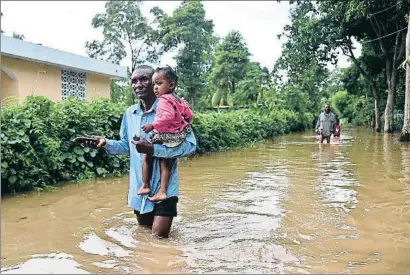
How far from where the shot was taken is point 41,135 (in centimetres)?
715

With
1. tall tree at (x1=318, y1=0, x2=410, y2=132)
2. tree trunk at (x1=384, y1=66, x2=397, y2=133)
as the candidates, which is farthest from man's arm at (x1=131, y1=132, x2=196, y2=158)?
tree trunk at (x1=384, y1=66, x2=397, y2=133)

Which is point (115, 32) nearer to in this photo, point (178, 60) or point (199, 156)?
point (178, 60)

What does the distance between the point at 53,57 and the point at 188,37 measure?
2279 centimetres

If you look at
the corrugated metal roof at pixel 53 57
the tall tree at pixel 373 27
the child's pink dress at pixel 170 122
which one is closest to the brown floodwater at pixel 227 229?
the child's pink dress at pixel 170 122

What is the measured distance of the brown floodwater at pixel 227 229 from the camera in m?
3.54

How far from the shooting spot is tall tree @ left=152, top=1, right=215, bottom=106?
118 feet

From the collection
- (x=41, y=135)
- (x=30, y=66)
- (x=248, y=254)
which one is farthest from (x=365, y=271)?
(x=30, y=66)

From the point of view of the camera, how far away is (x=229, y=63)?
Answer: 37.0 metres

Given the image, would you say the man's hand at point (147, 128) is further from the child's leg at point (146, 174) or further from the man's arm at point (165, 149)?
the child's leg at point (146, 174)

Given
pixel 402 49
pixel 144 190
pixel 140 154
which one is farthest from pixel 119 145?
pixel 402 49

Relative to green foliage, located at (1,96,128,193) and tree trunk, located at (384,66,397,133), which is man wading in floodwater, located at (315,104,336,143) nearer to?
green foliage, located at (1,96,128,193)

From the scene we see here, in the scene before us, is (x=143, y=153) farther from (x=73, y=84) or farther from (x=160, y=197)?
(x=73, y=84)

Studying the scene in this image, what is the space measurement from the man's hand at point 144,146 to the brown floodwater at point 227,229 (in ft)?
2.78

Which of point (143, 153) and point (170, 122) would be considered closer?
point (170, 122)
